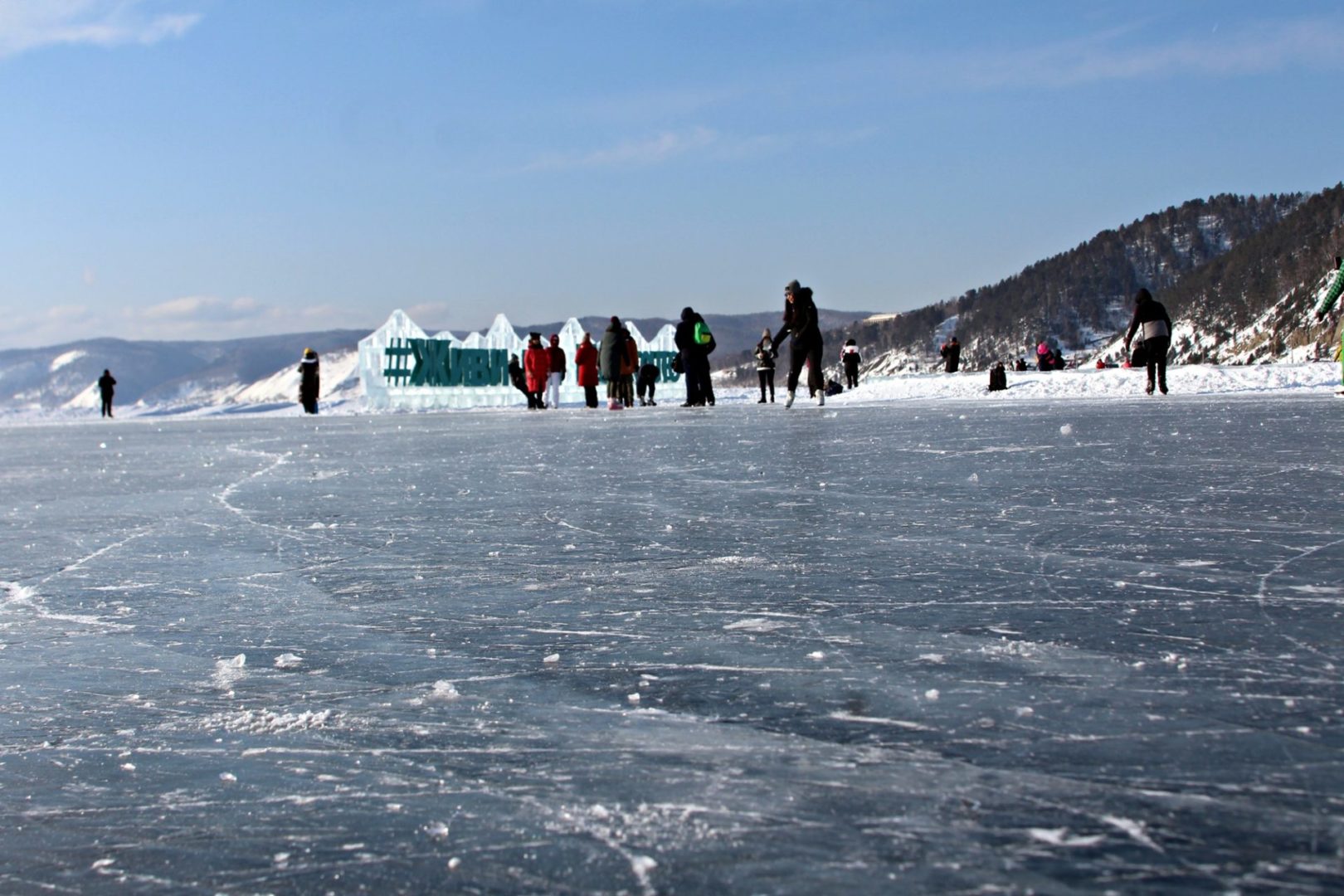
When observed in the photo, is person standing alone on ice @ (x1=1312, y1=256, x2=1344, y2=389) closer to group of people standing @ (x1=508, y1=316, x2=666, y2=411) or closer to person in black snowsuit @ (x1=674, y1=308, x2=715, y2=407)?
person in black snowsuit @ (x1=674, y1=308, x2=715, y2=407)

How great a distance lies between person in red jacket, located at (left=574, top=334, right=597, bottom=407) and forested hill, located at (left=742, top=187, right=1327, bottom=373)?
99.2 metres

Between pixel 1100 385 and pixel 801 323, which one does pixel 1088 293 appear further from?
pixel 801 323

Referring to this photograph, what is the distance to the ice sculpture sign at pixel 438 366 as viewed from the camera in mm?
29984

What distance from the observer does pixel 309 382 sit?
83.9ft

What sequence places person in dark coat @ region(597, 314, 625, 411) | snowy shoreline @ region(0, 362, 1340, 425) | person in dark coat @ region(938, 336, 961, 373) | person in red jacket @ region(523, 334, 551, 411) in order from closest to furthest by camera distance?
1. snowy shoreline @ region(0, 362, 1340, 425)
2. person in dark coat @ region(597, 314, 625, 411)
3. person in red jacket @ region(523, 334, 551, 411)
4. person in dark coat @ region(938, 336, 961, 373)

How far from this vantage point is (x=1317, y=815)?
4.50ft

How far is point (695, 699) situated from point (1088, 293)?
503 feet

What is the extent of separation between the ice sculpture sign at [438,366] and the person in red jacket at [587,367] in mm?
6844

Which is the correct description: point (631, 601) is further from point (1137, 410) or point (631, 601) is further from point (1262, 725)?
point (1137, 410)

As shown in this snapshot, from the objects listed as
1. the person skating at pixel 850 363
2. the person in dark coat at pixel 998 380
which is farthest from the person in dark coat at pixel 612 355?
the person skating at pixel 850 363

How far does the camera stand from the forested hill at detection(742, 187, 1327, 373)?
450 feet

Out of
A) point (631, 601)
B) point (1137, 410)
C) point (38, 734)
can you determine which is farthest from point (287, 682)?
point (1137, 410)

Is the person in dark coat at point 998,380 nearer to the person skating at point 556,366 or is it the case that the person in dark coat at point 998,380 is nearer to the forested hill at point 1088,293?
the person skating at point 556,366

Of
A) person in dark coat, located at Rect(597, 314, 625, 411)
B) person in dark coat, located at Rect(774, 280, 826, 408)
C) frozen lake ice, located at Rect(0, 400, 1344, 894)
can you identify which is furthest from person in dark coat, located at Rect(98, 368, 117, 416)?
frozen lake ice, located at Rect(0, 400, 1344, 894)
